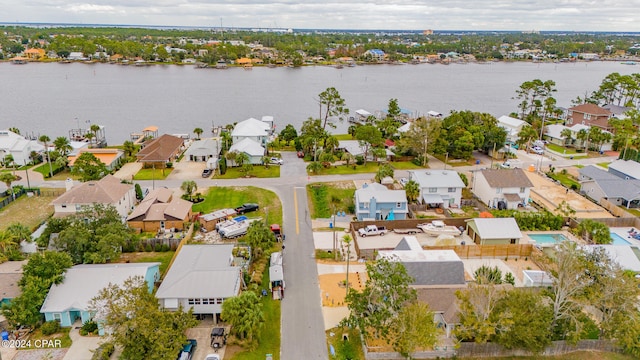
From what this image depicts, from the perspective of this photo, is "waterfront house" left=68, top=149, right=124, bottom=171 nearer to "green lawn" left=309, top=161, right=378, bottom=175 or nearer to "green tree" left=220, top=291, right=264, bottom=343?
"green lawn" left=309, top=161, right=378, bottom=175

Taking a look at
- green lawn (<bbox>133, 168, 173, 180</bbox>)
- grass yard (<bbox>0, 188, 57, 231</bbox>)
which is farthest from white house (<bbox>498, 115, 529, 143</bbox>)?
grass yard (<bbox>0, 188, 57, 231</bbox>)

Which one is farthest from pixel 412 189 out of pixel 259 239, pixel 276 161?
pixel 276 161

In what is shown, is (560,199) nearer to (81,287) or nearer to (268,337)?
(268,337)

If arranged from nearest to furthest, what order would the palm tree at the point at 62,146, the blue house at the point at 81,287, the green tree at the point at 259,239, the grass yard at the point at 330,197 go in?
the blue house at the point at 81,287, the green tree at the point at 259,239, the grass yard at the point at 330,197, the palm tree at the point at 62,146

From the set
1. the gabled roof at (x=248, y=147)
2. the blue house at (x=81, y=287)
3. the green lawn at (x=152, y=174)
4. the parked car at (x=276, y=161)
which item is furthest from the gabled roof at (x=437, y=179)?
the green lawn at (x=152, y=174)

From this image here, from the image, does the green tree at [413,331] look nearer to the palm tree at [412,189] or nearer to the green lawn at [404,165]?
the palm tree at [412,189]

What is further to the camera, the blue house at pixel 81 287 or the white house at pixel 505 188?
the white house at pixel 505 188
